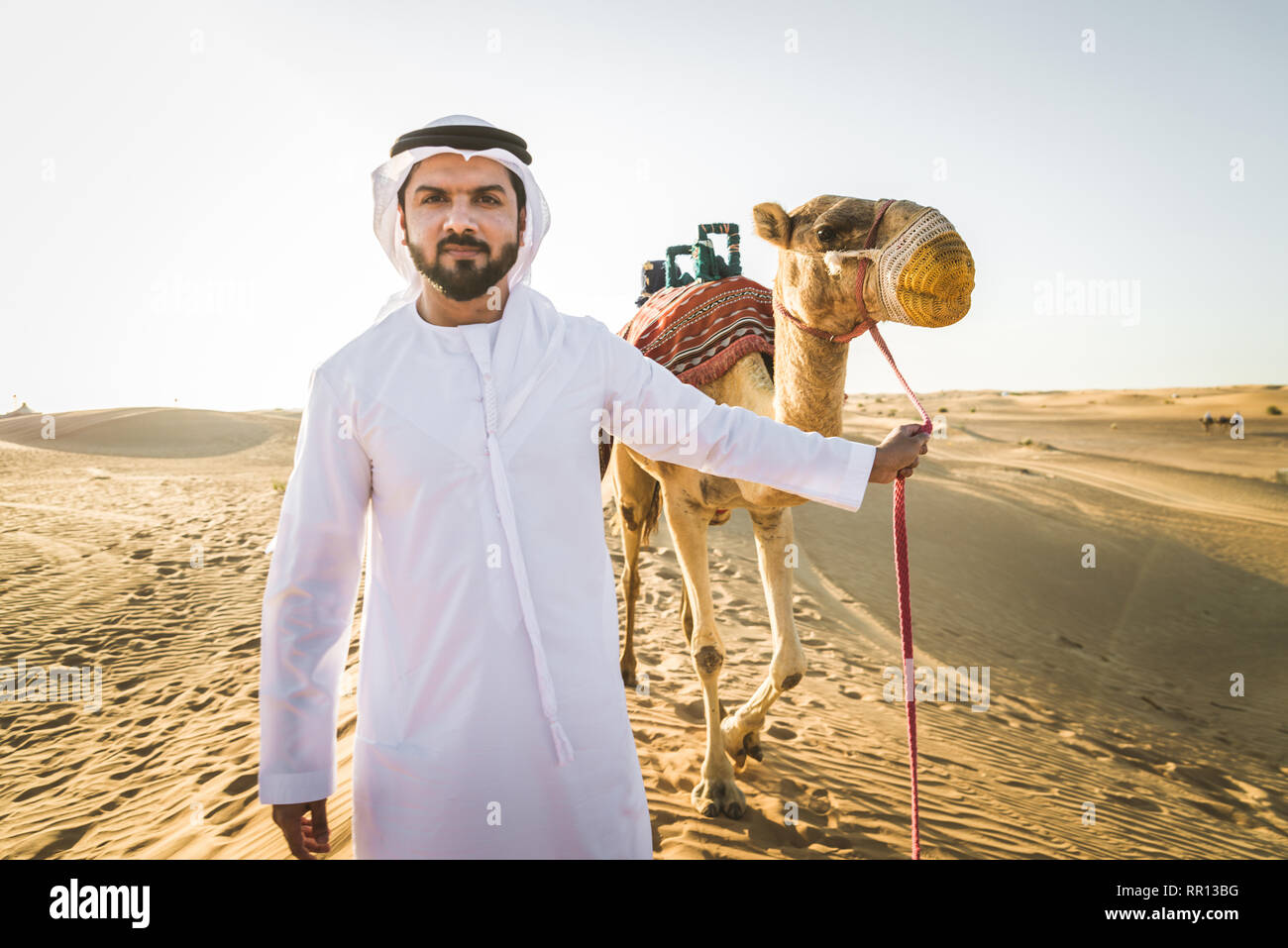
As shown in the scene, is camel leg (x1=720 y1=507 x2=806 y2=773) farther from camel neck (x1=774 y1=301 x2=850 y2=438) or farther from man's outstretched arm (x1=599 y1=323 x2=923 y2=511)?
man's outstretched arm (x1=599 y1=323 x2=923 y2=511)

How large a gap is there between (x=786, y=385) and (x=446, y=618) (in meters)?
1.73

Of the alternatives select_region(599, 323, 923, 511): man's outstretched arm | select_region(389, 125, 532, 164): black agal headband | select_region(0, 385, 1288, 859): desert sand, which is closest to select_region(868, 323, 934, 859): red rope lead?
select_region(599, 323, 923, 511): man's outstretched arm

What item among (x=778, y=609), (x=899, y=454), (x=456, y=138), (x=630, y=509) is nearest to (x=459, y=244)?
(x=456, y=138)

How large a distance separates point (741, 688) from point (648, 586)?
3.39m

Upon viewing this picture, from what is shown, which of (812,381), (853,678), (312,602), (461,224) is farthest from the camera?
(853,678)

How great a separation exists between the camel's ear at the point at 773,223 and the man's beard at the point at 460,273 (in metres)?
1.38

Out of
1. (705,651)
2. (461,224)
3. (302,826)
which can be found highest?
(461,224)

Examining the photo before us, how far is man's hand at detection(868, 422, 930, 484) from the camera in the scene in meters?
1.99

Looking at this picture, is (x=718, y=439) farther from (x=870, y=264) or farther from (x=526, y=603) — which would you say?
(x=870, y=264)

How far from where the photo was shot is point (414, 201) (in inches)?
79.4

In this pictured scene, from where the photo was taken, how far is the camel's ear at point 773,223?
2912 mm

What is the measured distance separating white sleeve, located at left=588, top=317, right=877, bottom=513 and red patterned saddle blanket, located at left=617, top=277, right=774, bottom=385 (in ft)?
5.50

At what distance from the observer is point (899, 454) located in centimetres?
200
